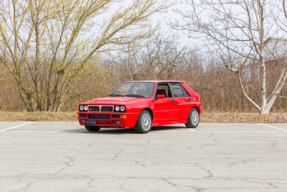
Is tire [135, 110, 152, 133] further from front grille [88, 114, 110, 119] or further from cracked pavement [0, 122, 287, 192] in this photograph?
front grille [88, 114, 110, 119]

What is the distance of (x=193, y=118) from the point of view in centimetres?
1334

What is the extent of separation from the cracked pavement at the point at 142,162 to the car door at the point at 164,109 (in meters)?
0.98

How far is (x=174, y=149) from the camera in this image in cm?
854

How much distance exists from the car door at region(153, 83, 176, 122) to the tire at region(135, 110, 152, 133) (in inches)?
12.8

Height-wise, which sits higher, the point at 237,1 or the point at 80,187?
the point at 237,1

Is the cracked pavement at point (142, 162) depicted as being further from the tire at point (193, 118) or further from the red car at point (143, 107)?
the tire at point (193, 118)

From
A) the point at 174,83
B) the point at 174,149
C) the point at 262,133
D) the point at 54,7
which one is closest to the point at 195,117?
the point at 174,83

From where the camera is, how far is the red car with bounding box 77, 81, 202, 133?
11125 mm

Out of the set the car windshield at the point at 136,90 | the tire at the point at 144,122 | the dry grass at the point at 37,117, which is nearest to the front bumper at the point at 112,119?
the tire at the point at 144,122

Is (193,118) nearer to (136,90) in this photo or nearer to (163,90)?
(163,90)

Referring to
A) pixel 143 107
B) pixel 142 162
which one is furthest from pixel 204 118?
pixel 142 162

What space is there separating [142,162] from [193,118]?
661 cm

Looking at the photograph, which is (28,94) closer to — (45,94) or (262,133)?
(45,94)

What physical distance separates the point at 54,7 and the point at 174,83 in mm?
7746
